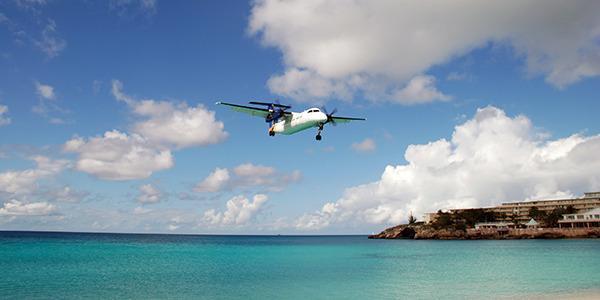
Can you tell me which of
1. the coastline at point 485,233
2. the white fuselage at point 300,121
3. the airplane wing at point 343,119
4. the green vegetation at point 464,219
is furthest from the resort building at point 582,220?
the white fuselage at point 300,121

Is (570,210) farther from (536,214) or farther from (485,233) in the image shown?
(485,233)

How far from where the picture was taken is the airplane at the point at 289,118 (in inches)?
1190

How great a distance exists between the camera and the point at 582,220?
120 metres

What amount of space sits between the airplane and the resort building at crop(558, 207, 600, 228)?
114171 mm

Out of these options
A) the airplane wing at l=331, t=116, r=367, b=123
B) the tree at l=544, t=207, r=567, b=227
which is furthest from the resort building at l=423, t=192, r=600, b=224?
the airplane wing at l=331, t=116, r=367, b=123

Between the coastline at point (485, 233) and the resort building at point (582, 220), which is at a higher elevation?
the resort building at point (582, 220)

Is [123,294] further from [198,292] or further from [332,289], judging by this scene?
[332,289]

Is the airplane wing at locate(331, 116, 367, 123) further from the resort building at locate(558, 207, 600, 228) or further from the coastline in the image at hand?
the resort building at locate(558, 207, 600, 228)

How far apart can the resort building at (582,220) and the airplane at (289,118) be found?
11417cm

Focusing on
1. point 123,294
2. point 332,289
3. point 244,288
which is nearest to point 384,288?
point 332,289

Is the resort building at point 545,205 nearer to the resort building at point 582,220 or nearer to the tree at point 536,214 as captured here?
the tree at point 536,214

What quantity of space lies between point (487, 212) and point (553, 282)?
430 feet

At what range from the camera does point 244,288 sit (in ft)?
98.1

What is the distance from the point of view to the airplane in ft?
99.1
